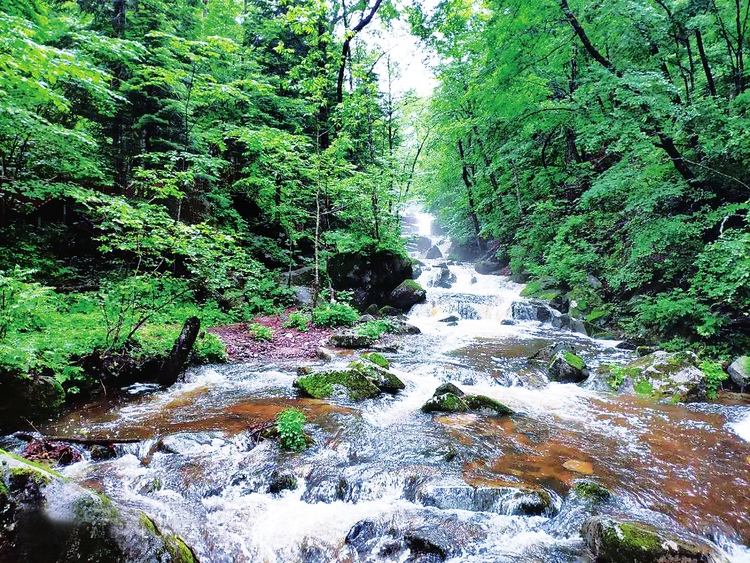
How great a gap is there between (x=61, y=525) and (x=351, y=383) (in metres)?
5.58

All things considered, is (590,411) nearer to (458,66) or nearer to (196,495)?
(196,495)

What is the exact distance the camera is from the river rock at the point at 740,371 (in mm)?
7137

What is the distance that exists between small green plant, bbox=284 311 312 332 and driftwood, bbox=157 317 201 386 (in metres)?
4.51

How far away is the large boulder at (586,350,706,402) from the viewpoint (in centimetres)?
717

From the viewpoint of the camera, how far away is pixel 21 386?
5215 millimetres

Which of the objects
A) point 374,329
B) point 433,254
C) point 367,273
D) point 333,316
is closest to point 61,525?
point 374,329

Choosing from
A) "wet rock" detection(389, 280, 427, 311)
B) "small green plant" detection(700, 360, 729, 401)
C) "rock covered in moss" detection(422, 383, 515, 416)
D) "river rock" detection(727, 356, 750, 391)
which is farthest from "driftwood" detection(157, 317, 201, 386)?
"river rock" detection(727, 356, 750, 391)

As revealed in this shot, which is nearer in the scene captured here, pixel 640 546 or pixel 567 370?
pixel 640 546

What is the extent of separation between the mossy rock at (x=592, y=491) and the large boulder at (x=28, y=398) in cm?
739

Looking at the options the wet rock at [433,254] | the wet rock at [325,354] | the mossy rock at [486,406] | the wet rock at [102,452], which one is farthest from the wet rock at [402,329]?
the wet rock at [433,254]

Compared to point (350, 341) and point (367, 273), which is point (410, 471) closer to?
point (350, 341)

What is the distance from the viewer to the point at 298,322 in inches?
473

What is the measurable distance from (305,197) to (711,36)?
13.3 m

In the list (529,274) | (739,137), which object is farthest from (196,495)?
(529,274)
